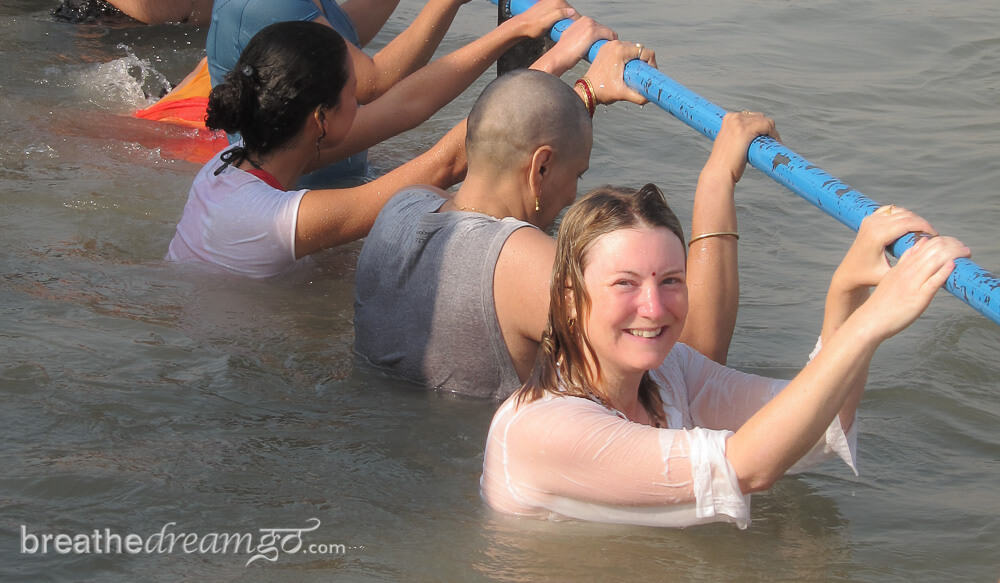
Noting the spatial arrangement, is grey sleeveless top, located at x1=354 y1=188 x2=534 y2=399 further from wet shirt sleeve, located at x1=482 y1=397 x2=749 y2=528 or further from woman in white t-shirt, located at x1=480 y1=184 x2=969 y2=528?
wet shirt sleeve, located at x1=482 y1=397 x2=749 y2=528

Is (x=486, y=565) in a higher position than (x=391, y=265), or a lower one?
lower

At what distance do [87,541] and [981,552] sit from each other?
213 centimetres

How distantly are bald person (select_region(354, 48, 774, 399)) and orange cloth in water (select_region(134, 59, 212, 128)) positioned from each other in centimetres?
240

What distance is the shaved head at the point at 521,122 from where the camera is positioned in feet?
11.4

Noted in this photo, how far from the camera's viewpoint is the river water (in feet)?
9.64

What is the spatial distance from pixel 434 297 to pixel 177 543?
100 centimetres

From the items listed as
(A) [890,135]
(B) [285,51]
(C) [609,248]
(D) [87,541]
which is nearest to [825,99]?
(A) [890,135]

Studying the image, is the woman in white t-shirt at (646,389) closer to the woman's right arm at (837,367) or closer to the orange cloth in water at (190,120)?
the woman's right arm at (837,367)

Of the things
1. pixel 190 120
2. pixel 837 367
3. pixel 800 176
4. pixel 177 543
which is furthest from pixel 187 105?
pixel 837 367

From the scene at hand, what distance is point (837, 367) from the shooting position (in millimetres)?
2336

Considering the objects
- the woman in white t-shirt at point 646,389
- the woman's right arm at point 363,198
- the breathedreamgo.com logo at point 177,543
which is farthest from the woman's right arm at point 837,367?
the woman's right arm at point 363,198

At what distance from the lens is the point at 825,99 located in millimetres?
7512

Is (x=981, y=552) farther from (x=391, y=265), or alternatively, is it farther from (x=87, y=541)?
(x=87, y=541)

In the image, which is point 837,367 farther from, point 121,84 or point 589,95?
point 121,84
